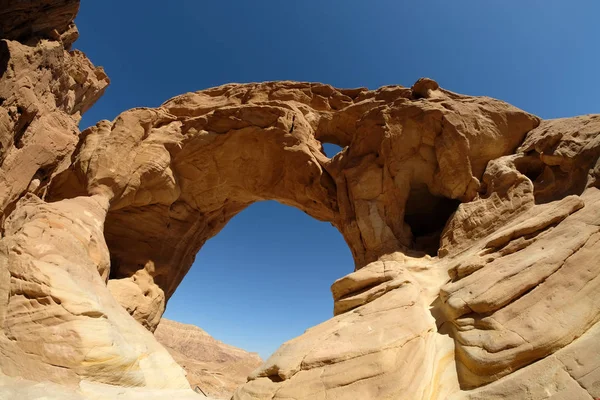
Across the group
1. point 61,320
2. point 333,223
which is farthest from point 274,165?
point 61,320

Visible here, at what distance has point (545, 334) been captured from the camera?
4727 mm

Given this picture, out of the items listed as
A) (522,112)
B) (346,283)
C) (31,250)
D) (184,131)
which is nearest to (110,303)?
(31,250)

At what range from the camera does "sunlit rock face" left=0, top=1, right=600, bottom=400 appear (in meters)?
5.23

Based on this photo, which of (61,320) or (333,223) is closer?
(61,320)

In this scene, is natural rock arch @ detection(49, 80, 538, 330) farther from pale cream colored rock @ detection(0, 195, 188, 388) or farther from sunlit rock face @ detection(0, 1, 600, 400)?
pale cream colored rock @ detection(0, 195, 188, 388)

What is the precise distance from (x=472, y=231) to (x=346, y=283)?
13.0ft

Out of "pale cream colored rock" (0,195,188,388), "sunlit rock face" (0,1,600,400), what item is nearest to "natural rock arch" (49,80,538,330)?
"sunlit rock face" (0,1,600,400)

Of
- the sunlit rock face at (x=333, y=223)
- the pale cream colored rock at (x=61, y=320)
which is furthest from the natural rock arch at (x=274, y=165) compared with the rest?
the pale cream colored rock at (x=61, y=320)

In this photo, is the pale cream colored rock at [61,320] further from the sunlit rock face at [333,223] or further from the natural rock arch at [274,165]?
the natural rock arch at [274,165]

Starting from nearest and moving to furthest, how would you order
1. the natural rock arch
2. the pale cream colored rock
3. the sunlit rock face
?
the sunlit rock face
the pale cream colored rock
the natural rock arch

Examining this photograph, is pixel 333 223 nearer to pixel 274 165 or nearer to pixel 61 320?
pixel 274 165

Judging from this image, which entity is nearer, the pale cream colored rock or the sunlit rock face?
the sunlit rock face

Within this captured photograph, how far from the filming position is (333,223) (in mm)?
15102

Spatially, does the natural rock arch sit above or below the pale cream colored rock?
above
